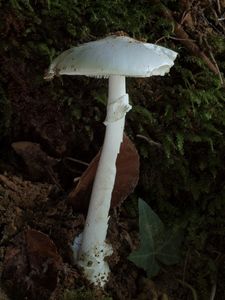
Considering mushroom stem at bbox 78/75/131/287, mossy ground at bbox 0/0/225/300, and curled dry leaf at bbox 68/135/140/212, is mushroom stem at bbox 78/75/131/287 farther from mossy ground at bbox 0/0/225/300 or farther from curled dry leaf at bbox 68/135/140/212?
mossy ground at bbox 0/0/225/300

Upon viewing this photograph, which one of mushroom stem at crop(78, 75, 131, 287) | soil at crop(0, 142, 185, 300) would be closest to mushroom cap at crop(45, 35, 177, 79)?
mushroom stem at crop(78, 75, 131, 287)

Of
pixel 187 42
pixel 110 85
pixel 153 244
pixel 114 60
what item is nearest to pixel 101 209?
pixel 153 244

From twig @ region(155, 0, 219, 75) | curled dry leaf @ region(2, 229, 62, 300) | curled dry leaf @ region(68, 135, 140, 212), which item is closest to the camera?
curled dry leaf @ region(2, 229, 62, 300)

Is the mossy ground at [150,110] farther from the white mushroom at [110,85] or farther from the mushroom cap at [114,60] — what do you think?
the mushroom cap at [114,60]

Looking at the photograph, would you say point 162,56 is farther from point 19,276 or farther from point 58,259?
point 19,276

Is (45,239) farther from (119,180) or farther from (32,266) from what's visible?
(119,180)

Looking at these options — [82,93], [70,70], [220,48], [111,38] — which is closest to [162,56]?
[111,38]

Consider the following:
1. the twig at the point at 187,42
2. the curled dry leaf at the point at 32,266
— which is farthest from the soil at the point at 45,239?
the twig at the point at 187,42
